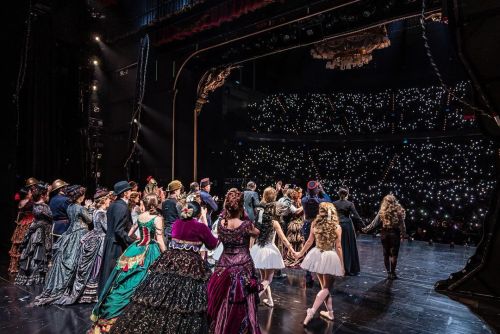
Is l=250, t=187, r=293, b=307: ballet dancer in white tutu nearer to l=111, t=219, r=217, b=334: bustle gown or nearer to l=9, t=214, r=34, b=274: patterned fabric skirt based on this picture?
l=111, t=219, r=217, b=334: bustle gown

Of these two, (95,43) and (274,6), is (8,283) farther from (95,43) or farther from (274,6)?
(95,43)

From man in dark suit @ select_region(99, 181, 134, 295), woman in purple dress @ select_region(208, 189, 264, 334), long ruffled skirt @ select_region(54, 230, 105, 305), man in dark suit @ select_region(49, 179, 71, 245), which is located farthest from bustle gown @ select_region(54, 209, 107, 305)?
woman in purple dress @ select_region(208, 189, 264, 334)

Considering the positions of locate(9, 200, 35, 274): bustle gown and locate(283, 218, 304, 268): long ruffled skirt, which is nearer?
locate(9, 200, 35, 274): bustle gown

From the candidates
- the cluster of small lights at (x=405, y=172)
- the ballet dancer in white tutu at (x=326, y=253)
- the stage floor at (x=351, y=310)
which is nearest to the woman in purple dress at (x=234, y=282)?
the stage floor at (x=351, y=310)

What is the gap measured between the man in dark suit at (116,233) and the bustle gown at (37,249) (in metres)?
2.61

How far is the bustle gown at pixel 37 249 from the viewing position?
20.3 ft

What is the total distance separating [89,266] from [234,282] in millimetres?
3121

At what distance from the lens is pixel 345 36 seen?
24.6 feet

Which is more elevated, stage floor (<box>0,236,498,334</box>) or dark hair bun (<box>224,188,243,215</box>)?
dark hair bun (<box>224,188,243,215</box>)

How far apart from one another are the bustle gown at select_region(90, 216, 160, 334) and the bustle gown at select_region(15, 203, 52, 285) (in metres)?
3.34

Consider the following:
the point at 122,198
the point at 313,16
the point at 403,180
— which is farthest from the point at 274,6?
the point at 403,180

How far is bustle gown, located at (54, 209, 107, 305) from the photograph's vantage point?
16.6 feet

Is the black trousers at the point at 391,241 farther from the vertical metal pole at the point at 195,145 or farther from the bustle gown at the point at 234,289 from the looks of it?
the vertical metal pole at the point at 195,145

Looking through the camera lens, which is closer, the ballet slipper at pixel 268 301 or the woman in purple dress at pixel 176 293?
the woman in purple dress at pixel 176 293
